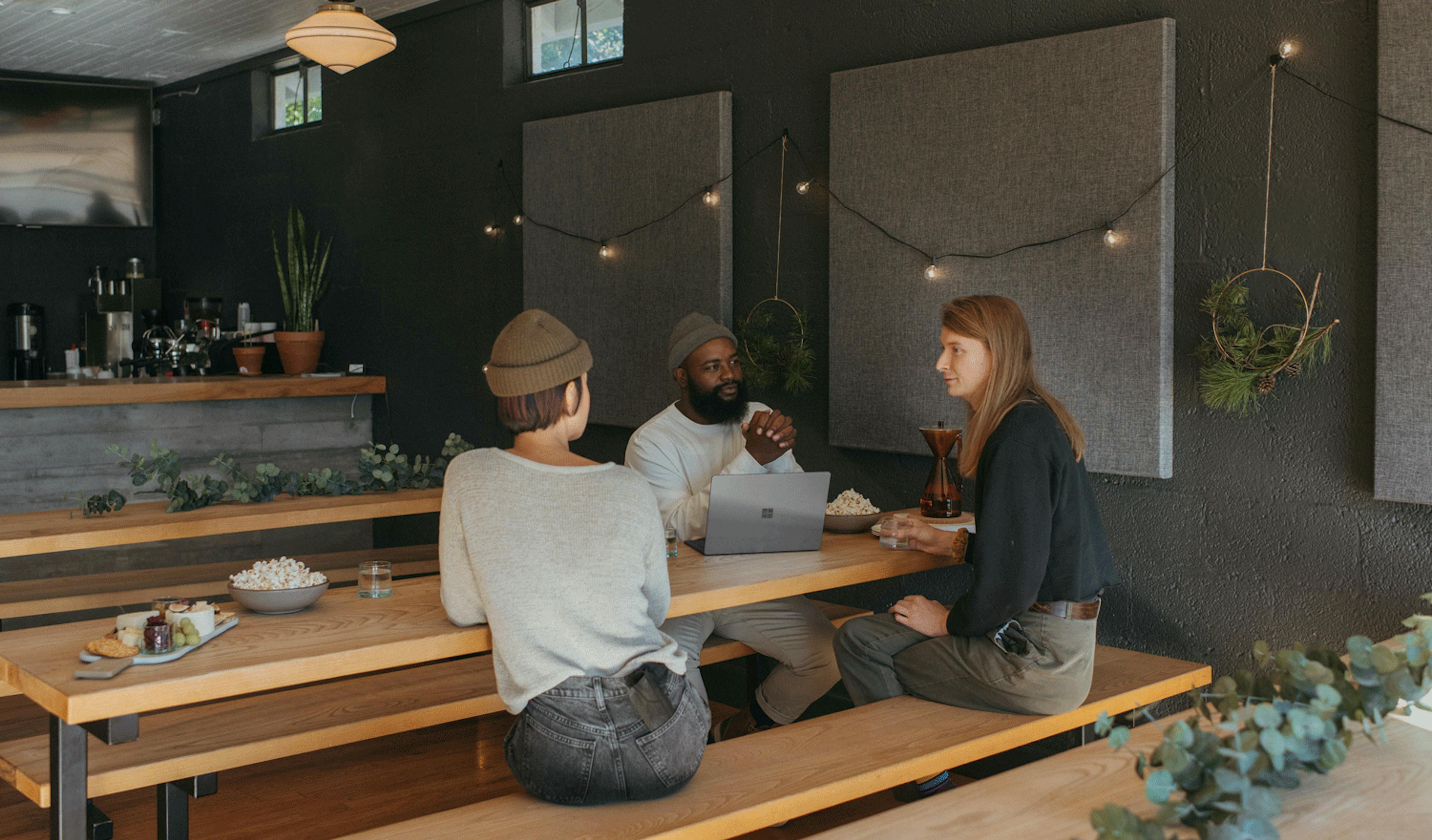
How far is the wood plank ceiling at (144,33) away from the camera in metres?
5.84

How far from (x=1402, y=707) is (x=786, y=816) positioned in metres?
1.17

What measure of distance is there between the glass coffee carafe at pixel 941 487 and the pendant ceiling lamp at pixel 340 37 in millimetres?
2306

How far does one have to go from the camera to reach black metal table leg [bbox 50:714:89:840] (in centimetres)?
224

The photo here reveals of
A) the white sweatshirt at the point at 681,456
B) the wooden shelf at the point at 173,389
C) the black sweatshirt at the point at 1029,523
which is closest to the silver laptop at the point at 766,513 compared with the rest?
the white sweatshirt at the point at 681,456

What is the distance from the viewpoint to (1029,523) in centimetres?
264

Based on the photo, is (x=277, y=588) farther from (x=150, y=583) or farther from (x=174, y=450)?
(x=174, y=450)

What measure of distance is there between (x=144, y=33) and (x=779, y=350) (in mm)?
4300

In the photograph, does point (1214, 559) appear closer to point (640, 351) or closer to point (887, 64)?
point (887, 64)

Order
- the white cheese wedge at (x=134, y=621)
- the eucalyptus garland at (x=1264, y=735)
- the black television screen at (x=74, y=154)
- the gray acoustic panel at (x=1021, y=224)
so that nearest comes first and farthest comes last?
the eucalyptus garland at (x=1264, y=735)
the white cheese wedge at (x=134, y=621)
the gray acoustic panel at (x=1021, y=224)
the black television screen at (x=74, y=154)

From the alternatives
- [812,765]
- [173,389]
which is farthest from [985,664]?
[173,389]

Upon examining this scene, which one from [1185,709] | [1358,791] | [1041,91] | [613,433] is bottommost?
[1185,709]

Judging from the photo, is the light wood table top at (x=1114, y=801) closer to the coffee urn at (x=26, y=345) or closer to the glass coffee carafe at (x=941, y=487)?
the glass coffee carafe at (x=941, y=487)

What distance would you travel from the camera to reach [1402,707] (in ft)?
5.35

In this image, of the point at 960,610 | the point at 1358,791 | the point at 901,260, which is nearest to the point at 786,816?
the point at 960,610
